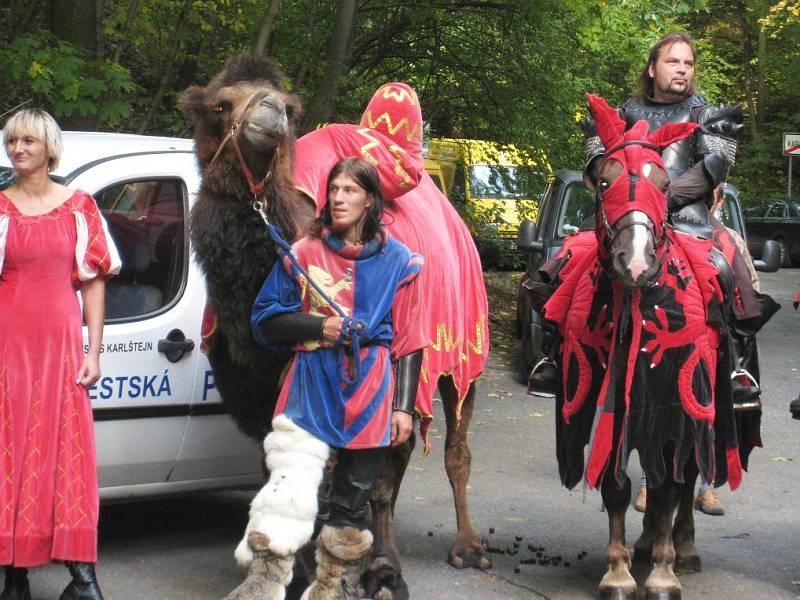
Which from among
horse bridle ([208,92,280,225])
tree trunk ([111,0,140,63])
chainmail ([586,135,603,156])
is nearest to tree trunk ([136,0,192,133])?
tree trunk ([111,0,140,63])

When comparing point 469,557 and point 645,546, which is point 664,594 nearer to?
point 645,546

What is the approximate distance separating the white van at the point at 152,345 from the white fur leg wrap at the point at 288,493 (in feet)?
4.77

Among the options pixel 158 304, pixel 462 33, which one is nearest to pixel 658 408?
pixel 158 304

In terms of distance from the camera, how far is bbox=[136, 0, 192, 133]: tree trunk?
11.7 m

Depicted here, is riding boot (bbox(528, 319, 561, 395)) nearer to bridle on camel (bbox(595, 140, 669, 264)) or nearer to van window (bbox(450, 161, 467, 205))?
bridle on camel (bbox(595, 140, 669, 264))

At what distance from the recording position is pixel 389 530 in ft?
19.9

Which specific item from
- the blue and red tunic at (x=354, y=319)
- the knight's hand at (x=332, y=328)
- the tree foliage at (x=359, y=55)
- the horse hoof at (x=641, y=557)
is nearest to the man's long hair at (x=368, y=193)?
the blue and red tunic at (x=354, y=319)

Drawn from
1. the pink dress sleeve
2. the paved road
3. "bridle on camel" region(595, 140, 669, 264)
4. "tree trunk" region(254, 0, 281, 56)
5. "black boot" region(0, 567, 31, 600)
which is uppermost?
"tree trunk" region(254, 0, 281, 56)

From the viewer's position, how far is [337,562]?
16.3 feet

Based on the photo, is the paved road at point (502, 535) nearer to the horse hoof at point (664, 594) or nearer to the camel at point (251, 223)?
the horse hoof at point (664, 594)

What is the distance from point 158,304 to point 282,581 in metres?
2.12

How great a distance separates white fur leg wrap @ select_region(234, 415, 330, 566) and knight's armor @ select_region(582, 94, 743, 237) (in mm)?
2088

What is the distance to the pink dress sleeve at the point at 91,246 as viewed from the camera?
5504 millimetres

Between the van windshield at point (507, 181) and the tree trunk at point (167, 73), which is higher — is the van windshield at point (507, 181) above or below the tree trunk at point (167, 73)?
below
